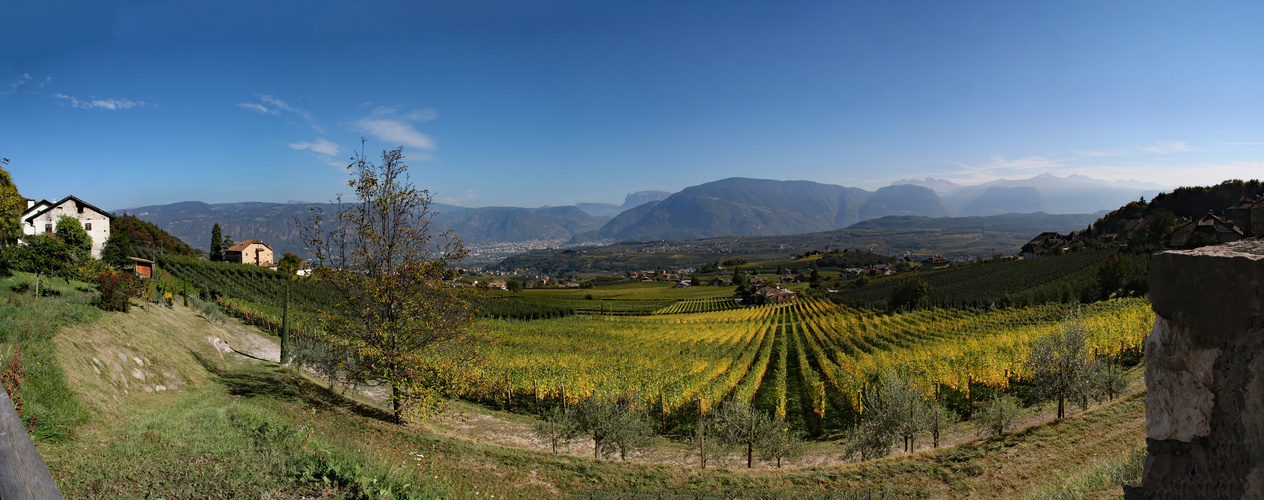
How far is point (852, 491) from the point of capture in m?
12.5

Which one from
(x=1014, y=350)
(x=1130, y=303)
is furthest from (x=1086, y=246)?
(x=1014, y=350)

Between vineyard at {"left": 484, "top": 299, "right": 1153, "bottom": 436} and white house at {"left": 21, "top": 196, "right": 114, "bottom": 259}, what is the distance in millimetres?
45613

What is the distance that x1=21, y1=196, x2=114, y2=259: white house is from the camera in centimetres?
4756

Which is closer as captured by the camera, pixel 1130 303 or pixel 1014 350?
pixel 1014 350

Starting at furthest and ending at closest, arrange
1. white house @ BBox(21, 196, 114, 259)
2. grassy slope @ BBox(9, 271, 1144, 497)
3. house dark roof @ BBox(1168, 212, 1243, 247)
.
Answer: house dark roof @ BBox(1168, 212, 1243, 247)
white house @ BBox(21, 196, 114, 259)
grassy slope @ BBox(9, 271, 1144, 497)

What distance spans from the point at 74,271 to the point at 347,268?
1959 cm

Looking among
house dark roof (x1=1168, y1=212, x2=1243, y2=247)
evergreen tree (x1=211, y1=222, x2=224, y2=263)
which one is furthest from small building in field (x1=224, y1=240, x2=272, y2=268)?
house dark roof (x1=1168, y1=212, x2=1243, y2=247)

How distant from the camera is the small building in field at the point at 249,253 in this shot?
8462 centimetres

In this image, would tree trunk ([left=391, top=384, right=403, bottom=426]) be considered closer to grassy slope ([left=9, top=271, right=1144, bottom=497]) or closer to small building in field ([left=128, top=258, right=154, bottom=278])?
grassy slope ([left=9, top=271, right=1144, bottom=497])

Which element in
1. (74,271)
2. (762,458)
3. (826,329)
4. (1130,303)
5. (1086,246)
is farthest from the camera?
(1086,246)

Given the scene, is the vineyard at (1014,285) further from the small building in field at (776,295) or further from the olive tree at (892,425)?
the olive tree at (892,425)

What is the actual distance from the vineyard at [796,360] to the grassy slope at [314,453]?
5466 millimetres

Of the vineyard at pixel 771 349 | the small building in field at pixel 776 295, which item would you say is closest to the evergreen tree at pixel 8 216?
the vineyard at pixel 771 349

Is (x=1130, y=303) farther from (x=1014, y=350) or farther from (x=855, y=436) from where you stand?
(x=855, y=436)
